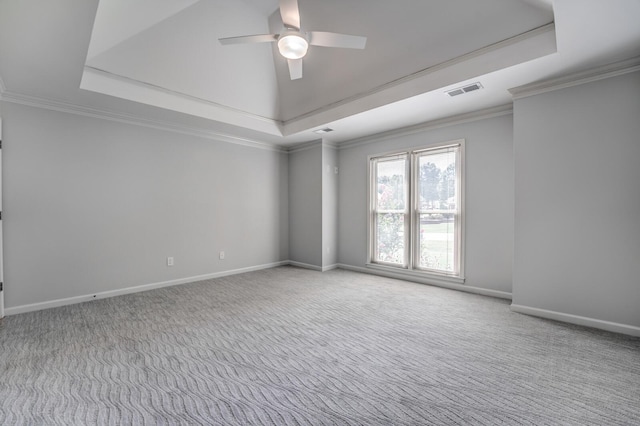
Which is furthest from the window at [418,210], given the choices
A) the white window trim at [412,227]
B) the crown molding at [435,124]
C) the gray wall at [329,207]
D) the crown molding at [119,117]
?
the crown molding at [119,117]

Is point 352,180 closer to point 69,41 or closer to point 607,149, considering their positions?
point 607,149

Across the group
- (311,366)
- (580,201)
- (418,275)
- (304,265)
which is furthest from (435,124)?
(311,366)

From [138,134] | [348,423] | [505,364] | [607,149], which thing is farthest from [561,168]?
[138,134]

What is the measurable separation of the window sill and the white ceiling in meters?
2.54

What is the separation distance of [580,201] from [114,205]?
5.98m

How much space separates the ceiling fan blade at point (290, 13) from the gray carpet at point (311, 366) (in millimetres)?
2903

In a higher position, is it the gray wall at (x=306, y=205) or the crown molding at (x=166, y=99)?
the crown molding at (x=166, y=99)

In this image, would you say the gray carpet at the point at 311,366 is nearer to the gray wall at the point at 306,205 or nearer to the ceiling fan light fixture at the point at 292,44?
the gray wall at the point at 306,205

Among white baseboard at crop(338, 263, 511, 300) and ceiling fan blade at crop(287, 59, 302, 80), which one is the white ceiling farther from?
white baseboard at crop(338, 263, 511, 300)

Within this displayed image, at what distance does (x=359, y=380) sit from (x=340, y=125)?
387 cm

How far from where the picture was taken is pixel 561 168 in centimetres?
327

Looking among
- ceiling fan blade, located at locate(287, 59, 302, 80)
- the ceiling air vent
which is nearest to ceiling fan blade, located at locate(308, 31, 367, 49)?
ceiling fan blade, located at locate(287, 59, 302, 80)

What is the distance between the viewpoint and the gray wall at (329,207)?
235 inches

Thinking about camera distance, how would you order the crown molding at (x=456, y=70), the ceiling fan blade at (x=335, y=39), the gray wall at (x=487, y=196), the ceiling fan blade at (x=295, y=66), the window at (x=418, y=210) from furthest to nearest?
the window at (x=418, y=210) → the gray wall at (x=487, y=196) → the ceiling fan blade at (x=295, y=66) → the crown molding at (x=456, y=70) → the ceiling fan blade at (x=335, y=39)
